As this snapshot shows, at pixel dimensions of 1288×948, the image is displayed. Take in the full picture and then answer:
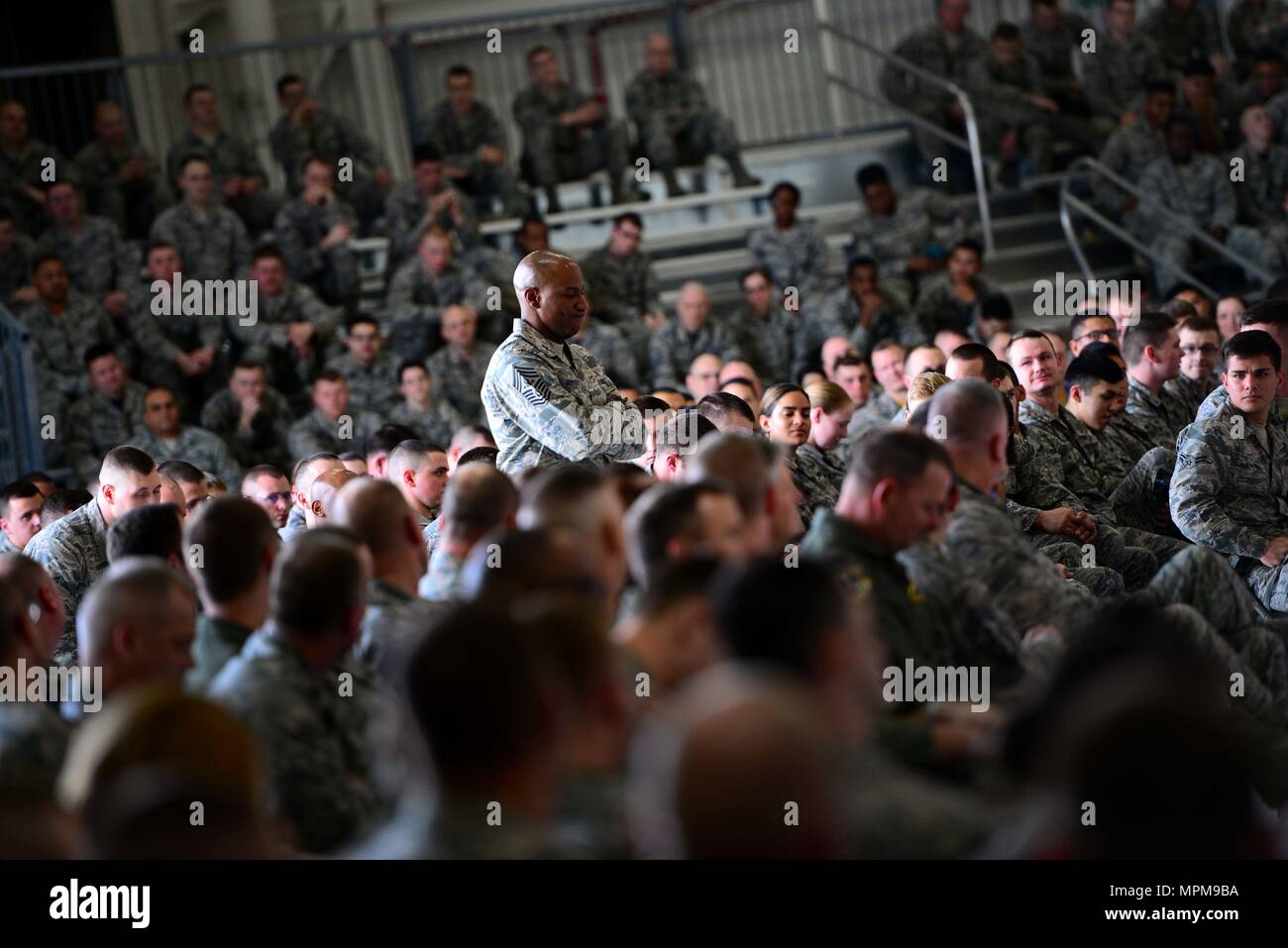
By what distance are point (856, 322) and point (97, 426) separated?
14.0 ft

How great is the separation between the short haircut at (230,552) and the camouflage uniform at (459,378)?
18.9 ft

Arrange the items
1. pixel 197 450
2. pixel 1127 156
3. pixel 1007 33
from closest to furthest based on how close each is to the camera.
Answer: pixel 197 450, pixel 1127 156, pixel 1007 33

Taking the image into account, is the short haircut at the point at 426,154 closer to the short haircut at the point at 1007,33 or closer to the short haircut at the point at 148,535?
the short haircut at the point at 1007,33

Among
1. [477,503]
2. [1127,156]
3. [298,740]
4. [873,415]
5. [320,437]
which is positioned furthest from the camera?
[1127,156]

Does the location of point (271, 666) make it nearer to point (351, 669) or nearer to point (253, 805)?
point (351, 669)

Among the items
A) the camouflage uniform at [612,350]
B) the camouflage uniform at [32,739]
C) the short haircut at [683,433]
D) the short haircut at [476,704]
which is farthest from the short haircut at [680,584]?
the camouflage uniform at [612,350]

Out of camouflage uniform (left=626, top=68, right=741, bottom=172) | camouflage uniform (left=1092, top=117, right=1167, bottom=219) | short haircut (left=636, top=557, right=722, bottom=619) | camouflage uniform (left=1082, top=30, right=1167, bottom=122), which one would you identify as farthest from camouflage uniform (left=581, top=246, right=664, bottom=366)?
short haircut (left=636, top=557, right=722, bottom=619)

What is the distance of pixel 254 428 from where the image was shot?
911cm

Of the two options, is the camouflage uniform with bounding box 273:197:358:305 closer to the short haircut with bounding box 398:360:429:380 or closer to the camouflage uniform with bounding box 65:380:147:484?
the short haircut with bounding box 398:360:429:380

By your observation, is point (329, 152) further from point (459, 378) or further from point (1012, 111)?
point (1012, 111)

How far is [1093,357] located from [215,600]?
405cm

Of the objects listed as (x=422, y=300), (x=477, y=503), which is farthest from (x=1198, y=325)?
(x=422, y=300)

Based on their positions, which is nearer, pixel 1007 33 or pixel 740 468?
pixel 740 468

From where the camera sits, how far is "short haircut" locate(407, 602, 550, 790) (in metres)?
2.17
